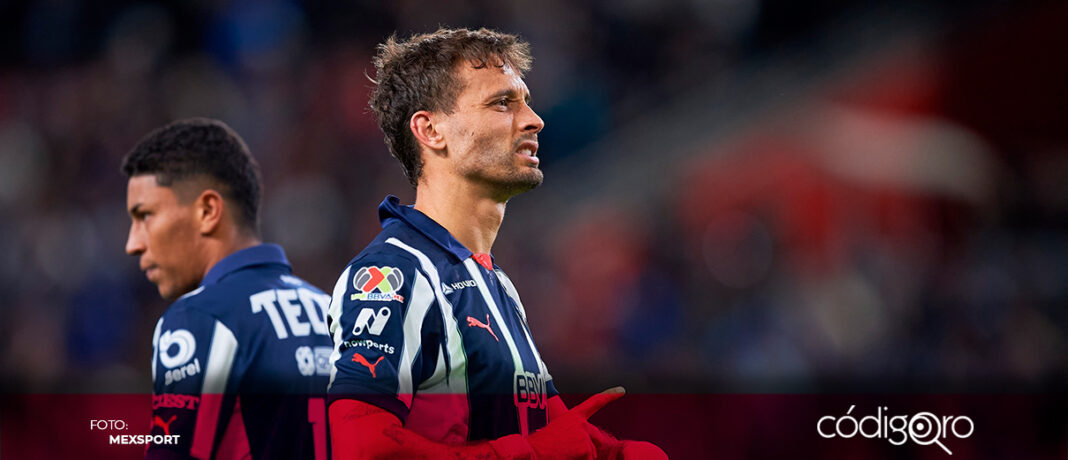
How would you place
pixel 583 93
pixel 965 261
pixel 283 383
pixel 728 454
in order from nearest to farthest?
pixel 283 383, pixel 728 454, pixel 965 261, pixel 583 93

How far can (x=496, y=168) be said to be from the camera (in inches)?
105

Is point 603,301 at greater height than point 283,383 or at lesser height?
greater

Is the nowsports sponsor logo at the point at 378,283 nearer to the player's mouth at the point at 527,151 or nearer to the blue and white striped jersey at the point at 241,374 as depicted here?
the player's mouth at the point at 527,151

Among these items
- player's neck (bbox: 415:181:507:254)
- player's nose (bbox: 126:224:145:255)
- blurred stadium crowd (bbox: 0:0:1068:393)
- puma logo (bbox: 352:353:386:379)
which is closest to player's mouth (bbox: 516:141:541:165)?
player's neck (bbox: 415:181:507:254)

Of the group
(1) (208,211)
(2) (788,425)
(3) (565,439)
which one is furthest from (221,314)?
(2) (788,425)

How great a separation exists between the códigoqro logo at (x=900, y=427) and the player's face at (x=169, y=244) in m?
3.11

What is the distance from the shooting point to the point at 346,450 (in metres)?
2.11

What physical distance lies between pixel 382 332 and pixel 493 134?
0.72 m

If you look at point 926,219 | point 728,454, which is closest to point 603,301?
point 728,454

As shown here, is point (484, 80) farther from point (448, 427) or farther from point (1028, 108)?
point (1028, 108)

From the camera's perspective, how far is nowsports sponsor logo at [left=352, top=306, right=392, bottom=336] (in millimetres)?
2244

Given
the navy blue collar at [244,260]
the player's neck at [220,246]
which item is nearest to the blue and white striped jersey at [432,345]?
the navy blue collar at [244,260]

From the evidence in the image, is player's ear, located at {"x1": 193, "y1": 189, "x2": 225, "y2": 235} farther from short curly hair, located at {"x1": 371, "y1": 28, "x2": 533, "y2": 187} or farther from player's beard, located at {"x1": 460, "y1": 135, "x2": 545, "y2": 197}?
player's beard, located at {"x1": 460, "y1": 135, "x2": 545, "y2": 197}

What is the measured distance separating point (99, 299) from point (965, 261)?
6.84 meters
